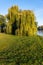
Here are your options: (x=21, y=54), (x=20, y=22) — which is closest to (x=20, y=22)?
(x=20, y=22)

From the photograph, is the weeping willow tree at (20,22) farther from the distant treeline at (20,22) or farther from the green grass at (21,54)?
the green grass at (21,54)

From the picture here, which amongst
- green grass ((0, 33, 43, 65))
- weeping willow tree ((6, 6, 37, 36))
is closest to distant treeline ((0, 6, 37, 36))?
weeping willow tree ((6, 6, 37, 36))

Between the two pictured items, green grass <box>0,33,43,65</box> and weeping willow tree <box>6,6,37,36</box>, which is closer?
green grass <box>0,33,43,65</box>

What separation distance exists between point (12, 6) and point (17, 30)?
16.4 ft

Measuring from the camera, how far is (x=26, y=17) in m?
31.5

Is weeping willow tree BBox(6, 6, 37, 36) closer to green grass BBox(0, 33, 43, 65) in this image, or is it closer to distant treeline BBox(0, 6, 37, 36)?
distant treeline BBox(0, 6, 37, 36)

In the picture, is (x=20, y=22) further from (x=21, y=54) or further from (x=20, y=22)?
(x=21, y=54)

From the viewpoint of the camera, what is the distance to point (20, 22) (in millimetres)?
31281

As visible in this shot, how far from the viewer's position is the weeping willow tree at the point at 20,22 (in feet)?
100

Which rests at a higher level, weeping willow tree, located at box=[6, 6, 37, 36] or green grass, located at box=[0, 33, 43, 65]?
weeping willow tree, located at box=[6, 6, 37, 36]

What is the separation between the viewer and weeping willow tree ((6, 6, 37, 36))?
3061cm

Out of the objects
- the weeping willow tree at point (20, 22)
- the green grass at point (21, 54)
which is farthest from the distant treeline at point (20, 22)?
the green grass at point (21, 54)

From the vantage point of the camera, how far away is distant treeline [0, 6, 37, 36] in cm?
3062

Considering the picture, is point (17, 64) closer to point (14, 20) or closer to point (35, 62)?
point (35, 62)
